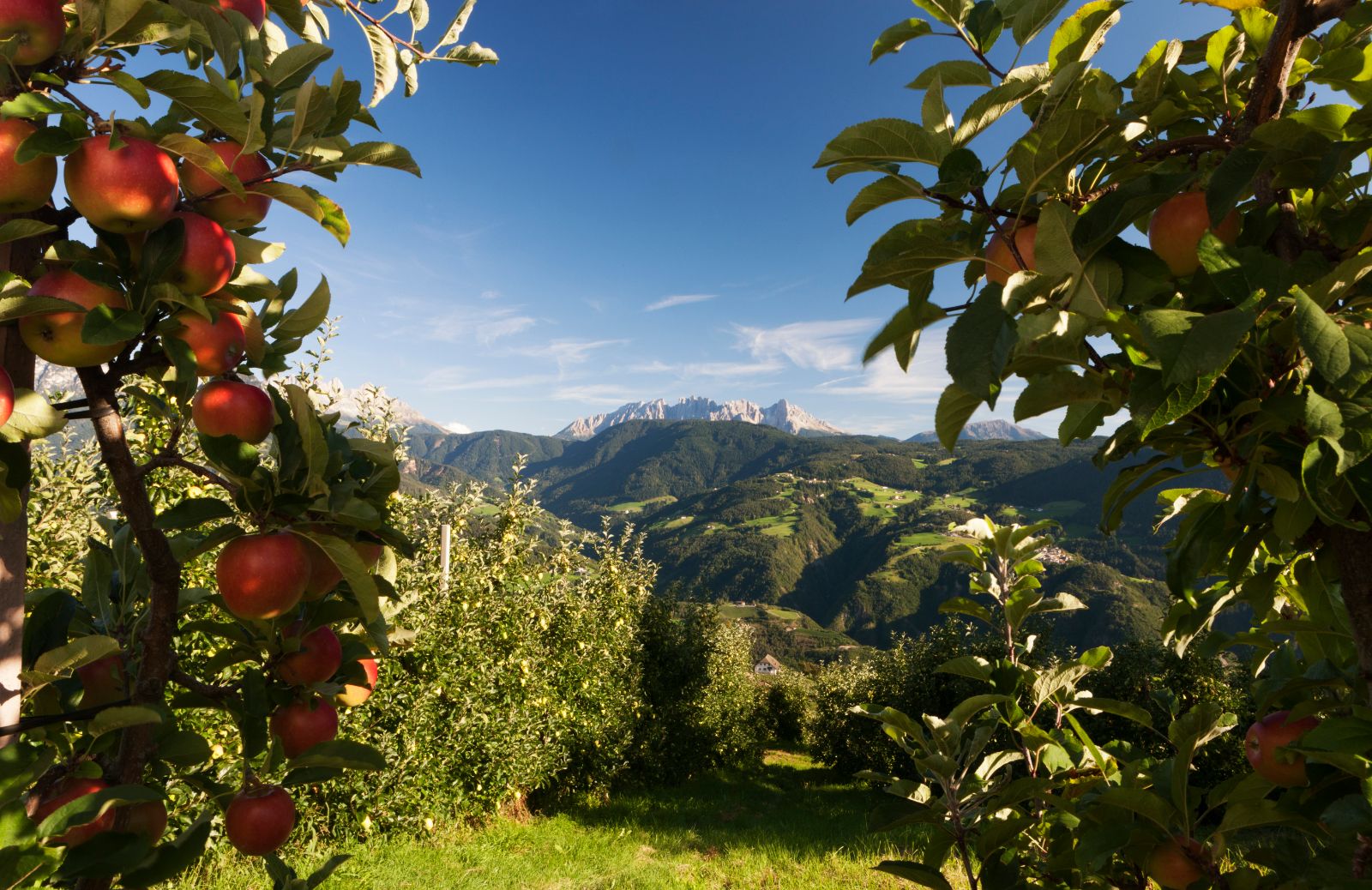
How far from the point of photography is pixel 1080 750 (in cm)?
192

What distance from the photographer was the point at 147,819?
1.05 meters

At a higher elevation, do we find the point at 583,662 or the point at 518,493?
the point at 518,493

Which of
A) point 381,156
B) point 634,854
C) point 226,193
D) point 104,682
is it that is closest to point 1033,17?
point 381,156

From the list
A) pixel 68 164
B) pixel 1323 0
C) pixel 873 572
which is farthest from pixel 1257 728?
pixel 873 572

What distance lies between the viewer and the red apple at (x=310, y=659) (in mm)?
1250

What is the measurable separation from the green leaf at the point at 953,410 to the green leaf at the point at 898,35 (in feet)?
2.19

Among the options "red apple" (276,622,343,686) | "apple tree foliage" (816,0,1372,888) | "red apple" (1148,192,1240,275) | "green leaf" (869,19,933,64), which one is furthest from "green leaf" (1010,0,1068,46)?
"red apple" (276,622,343,686)

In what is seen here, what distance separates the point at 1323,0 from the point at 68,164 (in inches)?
75.0

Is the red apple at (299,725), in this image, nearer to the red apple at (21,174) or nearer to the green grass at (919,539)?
the red apple at (21,174)

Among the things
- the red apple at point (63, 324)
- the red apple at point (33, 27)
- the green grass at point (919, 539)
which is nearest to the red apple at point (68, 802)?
the red apple at point (63, 324)

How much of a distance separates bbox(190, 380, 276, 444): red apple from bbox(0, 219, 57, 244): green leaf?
31cm

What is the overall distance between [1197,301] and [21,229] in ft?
5.82

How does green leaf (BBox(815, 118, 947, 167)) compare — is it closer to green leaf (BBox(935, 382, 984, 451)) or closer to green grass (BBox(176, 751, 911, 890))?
green leaf (BBox(935, 382, 984, 451))

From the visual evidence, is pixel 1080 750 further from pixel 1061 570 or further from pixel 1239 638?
pixel 1061 570
